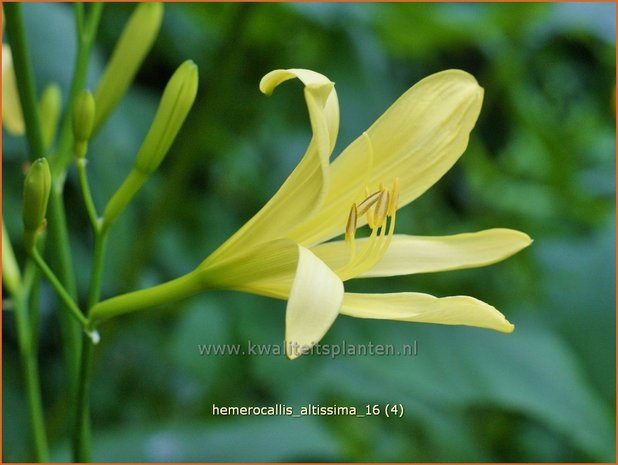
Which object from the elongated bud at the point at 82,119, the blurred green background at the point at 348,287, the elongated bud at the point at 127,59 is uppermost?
the elongated bud at the point at 127,59

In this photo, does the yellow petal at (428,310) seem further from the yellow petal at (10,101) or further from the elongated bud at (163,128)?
the yellow petal at (10,101)

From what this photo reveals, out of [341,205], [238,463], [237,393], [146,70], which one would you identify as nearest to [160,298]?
[341,205]

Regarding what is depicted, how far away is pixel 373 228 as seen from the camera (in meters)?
0.75

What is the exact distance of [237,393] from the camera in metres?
1.56

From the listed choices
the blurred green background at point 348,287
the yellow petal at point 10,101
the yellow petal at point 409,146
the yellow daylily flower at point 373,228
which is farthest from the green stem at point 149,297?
the blurred green background at point 348,287

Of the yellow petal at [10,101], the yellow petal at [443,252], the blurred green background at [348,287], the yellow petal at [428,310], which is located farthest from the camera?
the blurred green background at [348,287]

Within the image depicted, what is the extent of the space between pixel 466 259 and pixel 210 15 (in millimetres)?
943

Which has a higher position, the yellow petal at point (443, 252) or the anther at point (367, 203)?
the anther at point (367, 203)

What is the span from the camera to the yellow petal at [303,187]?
59 cm

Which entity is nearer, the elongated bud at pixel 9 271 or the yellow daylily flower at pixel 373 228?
the yellow daylily flower at pixel 373 228

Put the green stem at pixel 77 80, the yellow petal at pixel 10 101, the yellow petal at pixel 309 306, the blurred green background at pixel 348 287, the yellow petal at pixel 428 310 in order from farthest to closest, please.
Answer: the blurred green background at pixel 348 287, the yellow petal at pixel 10 101, the green stem at pixel 77 80, the yellow petal at pixel 428 310, the yellow petal at pixel 309 306

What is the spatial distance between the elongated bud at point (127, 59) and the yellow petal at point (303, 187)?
0.27 meters

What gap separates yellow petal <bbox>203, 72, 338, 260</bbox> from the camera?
1.92 feet

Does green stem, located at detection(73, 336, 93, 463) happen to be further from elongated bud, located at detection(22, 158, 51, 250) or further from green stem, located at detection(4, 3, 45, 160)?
green stem, located at detection(4, 3, 45, 160)
